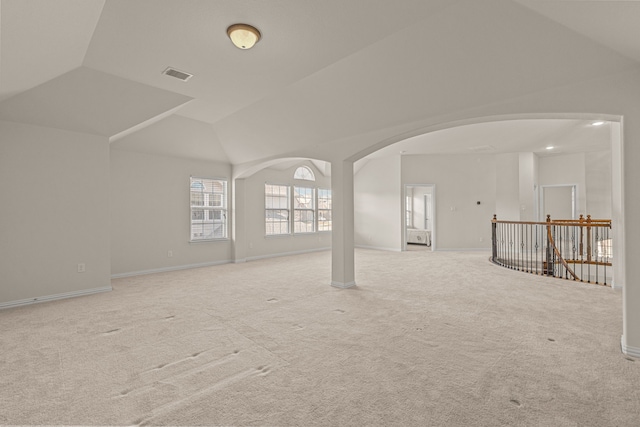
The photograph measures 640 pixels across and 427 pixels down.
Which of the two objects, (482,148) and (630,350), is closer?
(630,350)

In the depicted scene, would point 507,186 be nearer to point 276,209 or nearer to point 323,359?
point 276,209

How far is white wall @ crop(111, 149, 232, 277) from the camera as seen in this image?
5828 millimetres

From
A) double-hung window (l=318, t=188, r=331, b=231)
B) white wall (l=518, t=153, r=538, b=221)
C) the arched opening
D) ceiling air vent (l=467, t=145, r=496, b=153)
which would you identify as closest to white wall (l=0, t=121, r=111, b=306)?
double-hung window (l=318, t=188, r=331, b=231)

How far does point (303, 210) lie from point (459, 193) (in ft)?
16.1

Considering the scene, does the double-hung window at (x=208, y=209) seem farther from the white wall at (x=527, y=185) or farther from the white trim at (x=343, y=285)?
the white wall at (x=527, y=185)

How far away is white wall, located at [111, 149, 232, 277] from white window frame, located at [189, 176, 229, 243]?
0.12 meters

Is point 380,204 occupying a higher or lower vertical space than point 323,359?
higher

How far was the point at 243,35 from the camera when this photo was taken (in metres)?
2.89

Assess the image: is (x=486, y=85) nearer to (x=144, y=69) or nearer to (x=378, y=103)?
(x=378, y=103)

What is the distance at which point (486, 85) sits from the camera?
317cm

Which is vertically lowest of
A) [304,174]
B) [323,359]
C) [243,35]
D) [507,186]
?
[323,359]

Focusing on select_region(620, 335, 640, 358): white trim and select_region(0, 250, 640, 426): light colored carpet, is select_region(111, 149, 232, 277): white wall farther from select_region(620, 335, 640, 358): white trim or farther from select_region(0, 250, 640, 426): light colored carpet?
select_region(620, 335, 640, 358): white trim

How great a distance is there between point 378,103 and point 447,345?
2.97m

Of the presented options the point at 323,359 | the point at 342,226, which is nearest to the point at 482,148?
the point at 342,226
